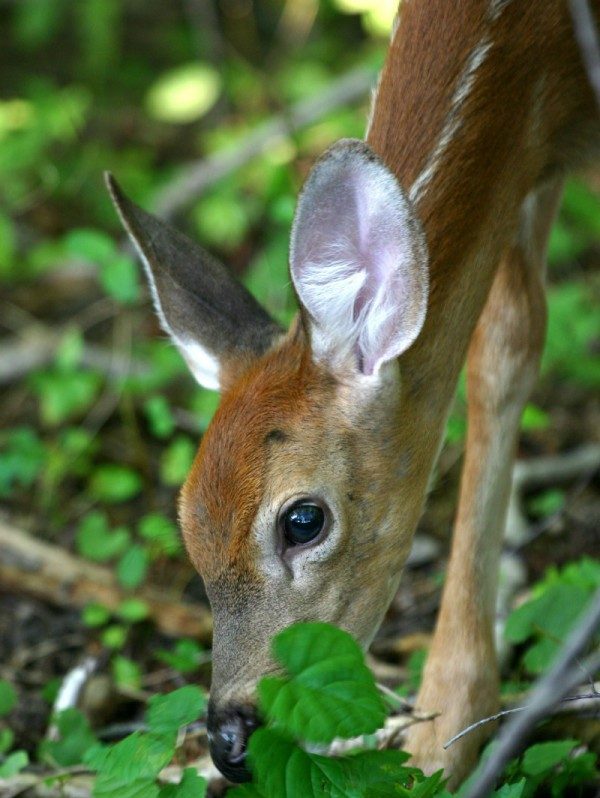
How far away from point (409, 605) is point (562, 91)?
2185mm

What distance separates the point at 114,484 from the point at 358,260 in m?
2.63

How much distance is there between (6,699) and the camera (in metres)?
4.18

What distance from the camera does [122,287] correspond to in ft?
17.6

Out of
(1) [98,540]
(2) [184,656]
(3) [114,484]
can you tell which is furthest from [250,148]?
(2) [184,656]

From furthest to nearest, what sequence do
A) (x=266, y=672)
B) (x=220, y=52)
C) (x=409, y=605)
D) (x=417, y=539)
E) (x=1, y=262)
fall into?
(x=220, y=52) → (x=1, y=262) → (x=417, y=539) → (x=409, y=605) → (x=266, y=672)

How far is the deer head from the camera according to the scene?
345cm

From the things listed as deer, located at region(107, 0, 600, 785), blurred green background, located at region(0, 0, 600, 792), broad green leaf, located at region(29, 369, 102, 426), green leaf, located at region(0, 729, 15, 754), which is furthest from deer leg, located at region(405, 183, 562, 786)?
broad green leaf, located at region(29, 369, 102, 426)

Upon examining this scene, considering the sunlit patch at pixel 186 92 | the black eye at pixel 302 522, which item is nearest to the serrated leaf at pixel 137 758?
the black eye at pixel 302 522

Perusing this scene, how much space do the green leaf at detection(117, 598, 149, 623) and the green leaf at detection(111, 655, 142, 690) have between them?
26 centimetres

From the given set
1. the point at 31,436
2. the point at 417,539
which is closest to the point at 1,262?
the point at 31,436

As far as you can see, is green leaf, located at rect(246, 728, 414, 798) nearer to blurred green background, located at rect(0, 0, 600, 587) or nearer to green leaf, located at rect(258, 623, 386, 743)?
green leaf, located at rect(258, 623, 386, 743)

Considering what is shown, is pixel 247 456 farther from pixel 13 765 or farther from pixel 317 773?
pixel 13 765

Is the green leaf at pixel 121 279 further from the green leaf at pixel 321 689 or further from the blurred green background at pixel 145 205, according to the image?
the green leaf at pixel 321 689

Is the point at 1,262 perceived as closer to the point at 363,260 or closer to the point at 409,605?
the point at 409,605
